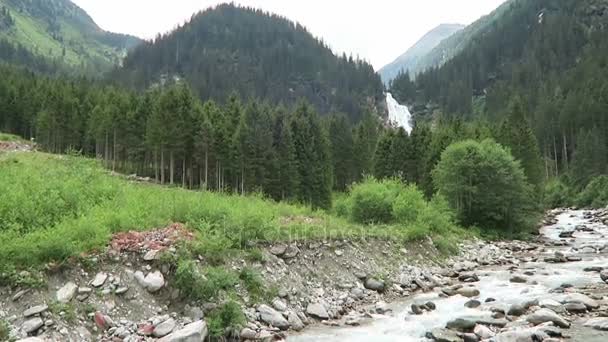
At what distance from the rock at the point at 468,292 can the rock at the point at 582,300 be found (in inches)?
142

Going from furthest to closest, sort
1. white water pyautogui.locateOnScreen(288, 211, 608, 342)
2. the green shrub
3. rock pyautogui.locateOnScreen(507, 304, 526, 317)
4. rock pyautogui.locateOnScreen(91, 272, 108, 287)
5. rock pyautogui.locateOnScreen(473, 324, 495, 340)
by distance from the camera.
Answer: the green shrub < rock pyautogui.locateOnScreen(507, 304, 526, 317) < white water pyautogui.locateOnScreen(288, 211, 608, 342) < rock pyautogui.locateOnScreen(473, 324, 495, 340) < rock pyautogui.locateOnScreen(91, 272, 108, 287)

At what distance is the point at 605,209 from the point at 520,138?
574 inches

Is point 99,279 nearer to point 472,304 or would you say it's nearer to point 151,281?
point 151,281

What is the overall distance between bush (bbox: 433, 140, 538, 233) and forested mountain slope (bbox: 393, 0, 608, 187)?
4686cm

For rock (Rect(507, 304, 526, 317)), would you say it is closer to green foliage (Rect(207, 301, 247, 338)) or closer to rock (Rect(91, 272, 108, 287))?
green foliage (Rect(207, 301, 247, 338))

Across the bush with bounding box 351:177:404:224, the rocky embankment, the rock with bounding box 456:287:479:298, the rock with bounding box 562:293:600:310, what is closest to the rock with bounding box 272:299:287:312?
the rocky embankment

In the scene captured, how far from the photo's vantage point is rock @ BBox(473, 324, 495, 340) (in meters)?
14.6

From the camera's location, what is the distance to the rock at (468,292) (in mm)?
20763

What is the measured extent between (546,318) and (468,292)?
518 cm

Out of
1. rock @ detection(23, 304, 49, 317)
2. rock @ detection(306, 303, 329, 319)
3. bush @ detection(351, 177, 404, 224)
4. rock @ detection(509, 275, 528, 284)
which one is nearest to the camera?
rock @ detection(23, 304, 49, 317)

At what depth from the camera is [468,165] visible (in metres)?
44.2

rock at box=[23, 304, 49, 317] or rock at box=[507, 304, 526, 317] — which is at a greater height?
rock at box=[23, 304, 49, 317]

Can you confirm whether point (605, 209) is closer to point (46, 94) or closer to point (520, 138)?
point (520, 138)

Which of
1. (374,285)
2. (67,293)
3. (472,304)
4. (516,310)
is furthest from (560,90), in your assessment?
(67,293)
